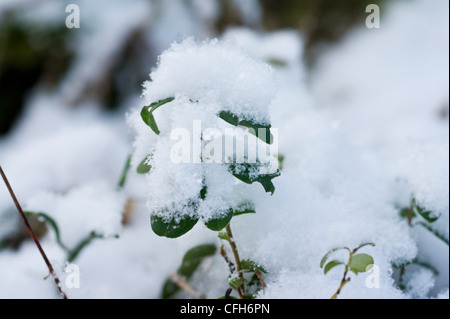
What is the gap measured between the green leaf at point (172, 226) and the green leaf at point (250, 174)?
0.08 m

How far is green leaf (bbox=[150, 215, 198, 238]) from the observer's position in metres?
0.51

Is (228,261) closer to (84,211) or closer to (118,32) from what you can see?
(84,211)

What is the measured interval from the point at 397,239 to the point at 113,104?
1.46 m

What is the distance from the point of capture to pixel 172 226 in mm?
516

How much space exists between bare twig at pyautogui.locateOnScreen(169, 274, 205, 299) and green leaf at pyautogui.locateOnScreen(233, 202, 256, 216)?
0.69ft

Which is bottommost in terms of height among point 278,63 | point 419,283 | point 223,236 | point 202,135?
point 419,283

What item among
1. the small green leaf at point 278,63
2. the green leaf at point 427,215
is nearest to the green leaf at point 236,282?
the green leaf at point 427,215

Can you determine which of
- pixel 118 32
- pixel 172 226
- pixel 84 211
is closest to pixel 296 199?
pixel 172 226

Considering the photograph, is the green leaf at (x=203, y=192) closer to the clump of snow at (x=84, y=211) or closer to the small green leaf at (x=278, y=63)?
the clump of snow at (x=84, y=211)

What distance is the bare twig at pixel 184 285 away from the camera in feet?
2.30

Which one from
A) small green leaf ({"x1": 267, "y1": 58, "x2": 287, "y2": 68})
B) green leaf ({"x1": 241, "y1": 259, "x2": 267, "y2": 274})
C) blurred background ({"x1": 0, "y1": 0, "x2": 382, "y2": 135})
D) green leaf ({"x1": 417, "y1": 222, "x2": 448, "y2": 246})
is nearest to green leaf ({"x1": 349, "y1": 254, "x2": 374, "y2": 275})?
green leaf ({"x1": 241, "y1": 259, "x2": 267, "y2": 274})

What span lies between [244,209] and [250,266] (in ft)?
0.31

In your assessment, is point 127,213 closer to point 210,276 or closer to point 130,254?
point 130,254

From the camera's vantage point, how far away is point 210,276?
73 cm
